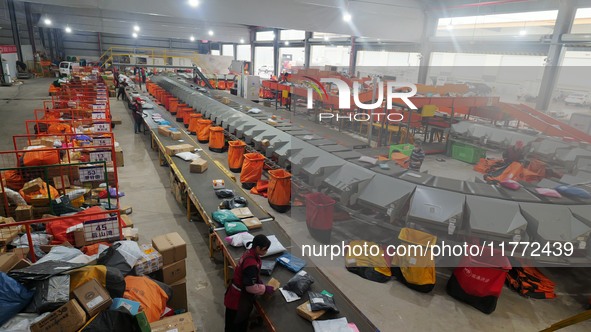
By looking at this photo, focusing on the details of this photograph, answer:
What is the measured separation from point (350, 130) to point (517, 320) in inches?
425

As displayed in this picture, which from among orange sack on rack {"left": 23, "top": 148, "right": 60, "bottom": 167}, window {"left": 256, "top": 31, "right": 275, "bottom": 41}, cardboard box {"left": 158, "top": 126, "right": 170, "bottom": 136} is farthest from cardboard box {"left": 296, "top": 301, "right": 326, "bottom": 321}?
window {"left": 256, "top": 31, "right": 275, "bottom": 41}

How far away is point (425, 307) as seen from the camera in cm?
426

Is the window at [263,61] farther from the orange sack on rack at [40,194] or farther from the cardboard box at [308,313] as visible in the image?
the cardboard box at [308,313]

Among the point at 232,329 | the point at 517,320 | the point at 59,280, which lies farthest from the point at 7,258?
the point at 517,320

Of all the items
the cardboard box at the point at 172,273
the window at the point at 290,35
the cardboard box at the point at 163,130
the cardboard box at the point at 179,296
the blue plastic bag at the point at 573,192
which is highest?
the window at the point at 290,35

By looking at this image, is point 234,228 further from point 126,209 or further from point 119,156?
point 119,156

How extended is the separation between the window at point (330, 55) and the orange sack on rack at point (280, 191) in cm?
1784

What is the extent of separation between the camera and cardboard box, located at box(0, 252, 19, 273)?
3.08 metres

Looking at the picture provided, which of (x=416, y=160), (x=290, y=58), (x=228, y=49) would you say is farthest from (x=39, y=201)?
(x=228, y=49)

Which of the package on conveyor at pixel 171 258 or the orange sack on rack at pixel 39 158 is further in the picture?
the orange sack on rack at pixel 39 158

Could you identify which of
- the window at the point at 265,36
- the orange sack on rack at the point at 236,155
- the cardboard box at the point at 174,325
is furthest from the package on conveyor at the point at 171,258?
the window at the point at 265,36

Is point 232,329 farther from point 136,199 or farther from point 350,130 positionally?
point 350,130

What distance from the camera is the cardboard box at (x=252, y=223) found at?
178 inches

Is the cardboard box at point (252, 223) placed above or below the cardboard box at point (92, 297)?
below
